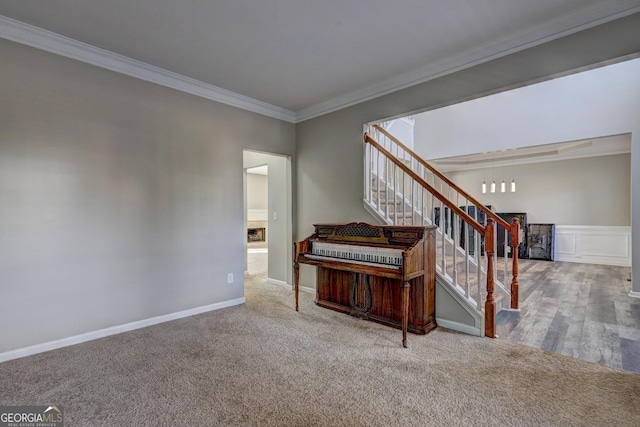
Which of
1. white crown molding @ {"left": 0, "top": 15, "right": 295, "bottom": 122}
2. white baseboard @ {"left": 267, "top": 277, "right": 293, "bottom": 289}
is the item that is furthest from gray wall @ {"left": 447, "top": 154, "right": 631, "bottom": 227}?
white crown molding @ {"left": 0, "top": 15, "right": 295, "bottom": 122}

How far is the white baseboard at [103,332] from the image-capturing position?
2.54 m

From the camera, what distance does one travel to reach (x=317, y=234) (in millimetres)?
3828

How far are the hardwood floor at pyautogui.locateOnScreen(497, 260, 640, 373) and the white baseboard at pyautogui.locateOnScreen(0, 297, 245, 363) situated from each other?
320 cm

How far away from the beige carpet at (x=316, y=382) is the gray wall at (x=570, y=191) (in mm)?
6574

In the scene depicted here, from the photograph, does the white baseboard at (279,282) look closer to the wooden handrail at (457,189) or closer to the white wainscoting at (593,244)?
the wooden handrail at (457,189)

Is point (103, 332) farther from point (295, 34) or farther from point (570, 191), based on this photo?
point (570, 191)

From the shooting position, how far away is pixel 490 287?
290cm

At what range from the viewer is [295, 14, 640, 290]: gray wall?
7.79 ft

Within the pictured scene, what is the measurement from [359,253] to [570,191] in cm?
722

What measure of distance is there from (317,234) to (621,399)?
283 cm

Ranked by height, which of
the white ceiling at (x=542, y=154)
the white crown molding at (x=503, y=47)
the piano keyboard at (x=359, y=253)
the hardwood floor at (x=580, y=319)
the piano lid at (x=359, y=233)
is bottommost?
the hardwood floor at (x=580, y=319)

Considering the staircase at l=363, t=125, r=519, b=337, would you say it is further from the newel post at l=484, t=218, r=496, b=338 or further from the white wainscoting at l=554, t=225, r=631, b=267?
the white wainscoting at l=554, t=225, r=631, b=267

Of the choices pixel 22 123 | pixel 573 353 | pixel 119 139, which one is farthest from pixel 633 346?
pixel 22 123

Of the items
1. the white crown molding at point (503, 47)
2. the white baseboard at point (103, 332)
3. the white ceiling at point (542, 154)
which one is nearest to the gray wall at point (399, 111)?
the white crown molding at point (503, 47)
